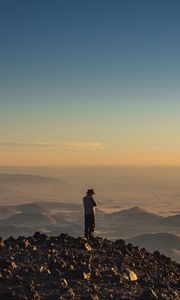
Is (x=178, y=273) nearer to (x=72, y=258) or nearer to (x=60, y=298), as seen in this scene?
(x=72, y=258)

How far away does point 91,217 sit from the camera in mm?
25516

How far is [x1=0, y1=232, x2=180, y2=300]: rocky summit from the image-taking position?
16172 mm

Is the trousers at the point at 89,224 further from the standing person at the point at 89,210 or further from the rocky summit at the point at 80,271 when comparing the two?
the rocky summit at the point at 80,271

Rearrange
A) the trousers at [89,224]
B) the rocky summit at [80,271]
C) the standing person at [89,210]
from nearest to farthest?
the rocky summit at [80,271] → the standing person at [89,210] → the trousers at [89,224]

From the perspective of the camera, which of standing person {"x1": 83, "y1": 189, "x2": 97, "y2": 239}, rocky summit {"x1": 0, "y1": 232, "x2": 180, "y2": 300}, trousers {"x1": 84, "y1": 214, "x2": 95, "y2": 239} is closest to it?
rocky summit {"x1": 0, "y1": 232, "x2": 180, "y2": 300}

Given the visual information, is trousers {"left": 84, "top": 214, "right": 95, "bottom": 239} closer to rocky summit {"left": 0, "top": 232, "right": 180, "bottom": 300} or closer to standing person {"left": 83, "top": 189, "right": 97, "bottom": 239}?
standing person {"left": 83, "top": 189, "right": 97, "bottom": 239}

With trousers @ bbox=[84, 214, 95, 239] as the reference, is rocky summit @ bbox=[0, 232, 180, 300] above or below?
below

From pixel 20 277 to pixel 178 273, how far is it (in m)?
8.08

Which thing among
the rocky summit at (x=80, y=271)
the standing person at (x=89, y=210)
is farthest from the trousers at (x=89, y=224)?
the rocky summit at (x=80, y=271)

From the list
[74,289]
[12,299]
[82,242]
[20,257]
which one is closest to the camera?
[12,299]

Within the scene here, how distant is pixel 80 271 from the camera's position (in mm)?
18125

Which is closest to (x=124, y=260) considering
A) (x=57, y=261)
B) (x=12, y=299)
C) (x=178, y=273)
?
(x=178, y=273)

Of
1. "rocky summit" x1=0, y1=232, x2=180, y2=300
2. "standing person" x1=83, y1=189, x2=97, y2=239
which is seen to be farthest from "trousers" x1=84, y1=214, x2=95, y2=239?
"rocky summit" x1=0, y1=232, x2=180, y2=300

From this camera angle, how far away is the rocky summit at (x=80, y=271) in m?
16.2
